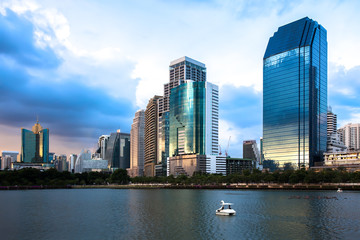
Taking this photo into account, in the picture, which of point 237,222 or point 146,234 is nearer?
point 146,234

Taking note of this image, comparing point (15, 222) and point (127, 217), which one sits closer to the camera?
point (15, 222)

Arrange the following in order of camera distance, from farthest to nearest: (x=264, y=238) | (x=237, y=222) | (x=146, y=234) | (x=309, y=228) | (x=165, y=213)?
(x=165, y=213)
(x=237, y=222)
(x=309, y=228)
(x=146, y=234)
(x=264, y=238)

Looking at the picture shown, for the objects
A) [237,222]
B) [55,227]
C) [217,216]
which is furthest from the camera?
[217,216]

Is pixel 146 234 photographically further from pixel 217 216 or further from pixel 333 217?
pixel 333 217

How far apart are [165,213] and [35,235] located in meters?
39.0

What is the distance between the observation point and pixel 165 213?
97688mm

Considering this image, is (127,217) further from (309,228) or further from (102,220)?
(309,228)

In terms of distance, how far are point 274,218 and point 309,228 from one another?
14.6 metres

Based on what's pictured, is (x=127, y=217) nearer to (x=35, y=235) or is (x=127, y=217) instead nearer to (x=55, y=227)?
(x=55, y=227)

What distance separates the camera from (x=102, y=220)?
85500 mm

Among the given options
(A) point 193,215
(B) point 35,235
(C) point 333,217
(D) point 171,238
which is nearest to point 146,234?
(D) point 171,238

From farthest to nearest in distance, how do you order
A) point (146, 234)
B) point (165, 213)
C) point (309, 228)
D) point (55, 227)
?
point (165, 213)
point (55, 227)
point (309, 228)
point (146, 234)

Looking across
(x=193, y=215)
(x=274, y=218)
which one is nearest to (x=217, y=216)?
(x=193, y=215)

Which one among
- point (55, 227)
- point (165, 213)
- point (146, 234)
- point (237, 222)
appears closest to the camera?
point (146, 234)
